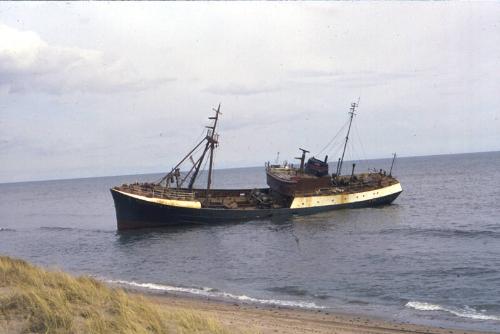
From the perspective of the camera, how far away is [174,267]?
25.3 meters

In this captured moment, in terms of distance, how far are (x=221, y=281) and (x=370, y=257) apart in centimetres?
815

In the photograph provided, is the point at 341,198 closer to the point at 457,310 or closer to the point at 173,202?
the point at 173,202

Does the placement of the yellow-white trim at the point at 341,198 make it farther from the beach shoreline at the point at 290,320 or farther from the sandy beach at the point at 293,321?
the sandy beach at the point at 293,321

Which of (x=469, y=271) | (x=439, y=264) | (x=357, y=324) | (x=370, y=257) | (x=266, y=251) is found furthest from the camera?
(x=266, y=251)

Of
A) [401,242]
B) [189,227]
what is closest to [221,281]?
[401,242]

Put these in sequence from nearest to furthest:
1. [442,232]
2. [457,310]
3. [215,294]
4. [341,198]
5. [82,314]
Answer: [82,314]
[457,310]
[215,294]
[442,232]
[341,198]

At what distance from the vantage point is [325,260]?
2491cm

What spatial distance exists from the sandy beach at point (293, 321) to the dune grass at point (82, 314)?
1.90 meters

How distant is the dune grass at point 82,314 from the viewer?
9219mm

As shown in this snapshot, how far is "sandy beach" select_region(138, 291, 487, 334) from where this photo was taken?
12.9 m

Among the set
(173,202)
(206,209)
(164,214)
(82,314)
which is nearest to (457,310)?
(82,314)

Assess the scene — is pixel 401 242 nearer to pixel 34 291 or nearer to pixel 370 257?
pixel 370 257

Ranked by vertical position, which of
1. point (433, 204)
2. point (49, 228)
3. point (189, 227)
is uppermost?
point (433, 204)

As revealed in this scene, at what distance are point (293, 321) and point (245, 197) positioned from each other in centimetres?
3058
